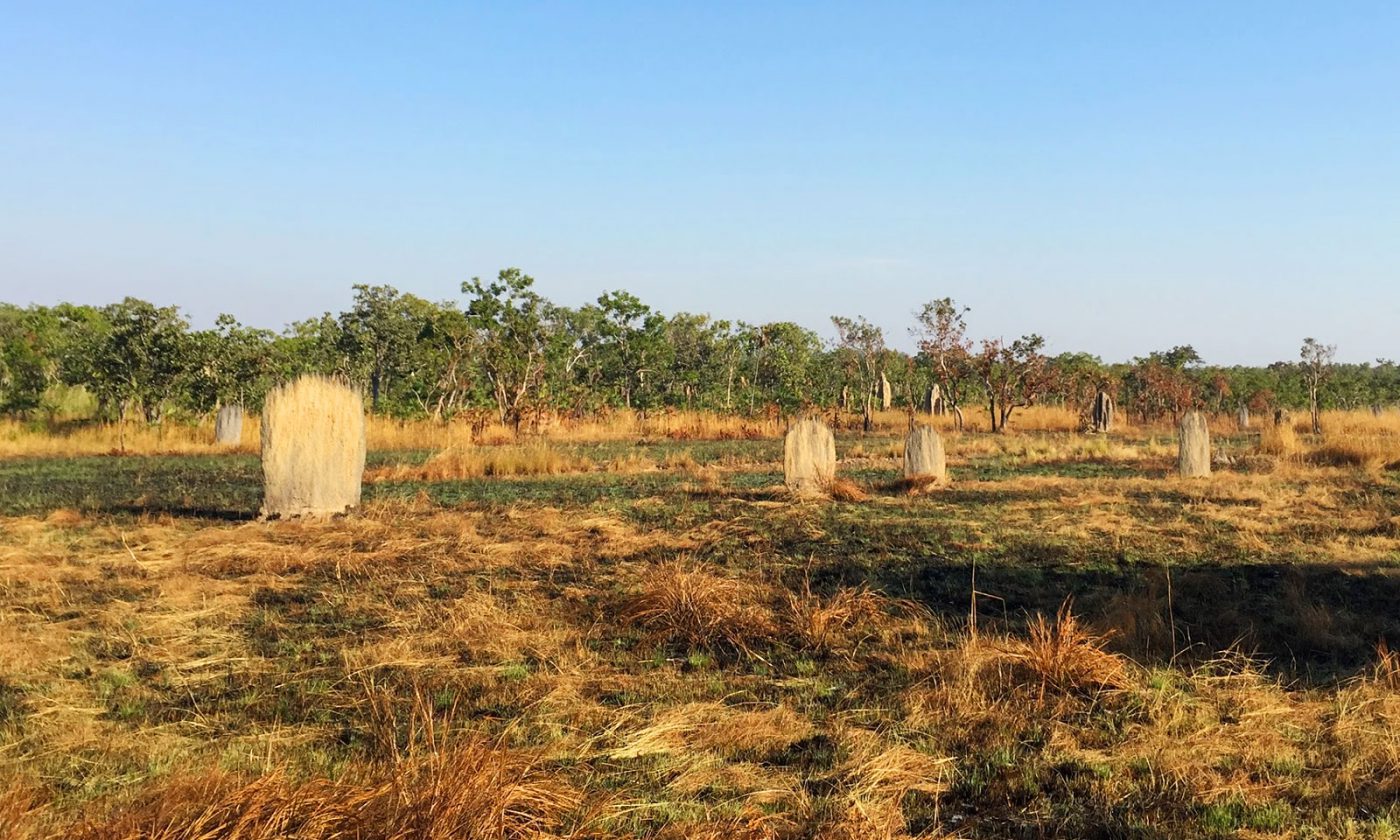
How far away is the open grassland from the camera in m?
3.33

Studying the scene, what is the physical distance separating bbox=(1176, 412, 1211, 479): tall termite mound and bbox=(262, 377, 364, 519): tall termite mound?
13040mm

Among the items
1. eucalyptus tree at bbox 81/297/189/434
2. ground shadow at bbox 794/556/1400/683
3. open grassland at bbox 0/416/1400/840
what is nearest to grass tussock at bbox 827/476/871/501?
open grassland at bbox 0/416/1400/840

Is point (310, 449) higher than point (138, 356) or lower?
lower

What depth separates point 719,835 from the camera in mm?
3039

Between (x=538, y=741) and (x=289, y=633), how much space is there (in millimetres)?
2716

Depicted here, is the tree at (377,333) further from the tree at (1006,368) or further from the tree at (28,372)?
the tree at (1006,368)

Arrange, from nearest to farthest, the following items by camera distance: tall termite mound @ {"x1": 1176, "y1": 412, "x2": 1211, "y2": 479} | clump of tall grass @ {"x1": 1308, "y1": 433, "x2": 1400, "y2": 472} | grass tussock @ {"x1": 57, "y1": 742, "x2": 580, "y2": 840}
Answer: grass tussock @ {"x1": 57, "y1": 742, "x2": 580, "y2": 840} < tall termite mound @ {"x1": 1176, "y1": 412, "x2": 1211, "y2": 479} < clump of tall grass @ {"x1": 1308, "y1": 433, "x2": 1400, "y2": 472}

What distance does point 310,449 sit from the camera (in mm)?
10555

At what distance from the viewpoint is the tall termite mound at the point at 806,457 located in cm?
1284

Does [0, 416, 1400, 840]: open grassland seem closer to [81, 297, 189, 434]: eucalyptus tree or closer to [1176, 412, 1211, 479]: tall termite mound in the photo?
[1176, 412, 1211, 479]: tall termite mound

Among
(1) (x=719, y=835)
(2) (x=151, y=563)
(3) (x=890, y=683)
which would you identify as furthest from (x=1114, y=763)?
(2) (x=151, y=563)

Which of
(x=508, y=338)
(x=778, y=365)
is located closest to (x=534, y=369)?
(x=508, y=338)

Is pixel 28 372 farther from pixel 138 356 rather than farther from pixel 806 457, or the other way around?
pixel 806 457

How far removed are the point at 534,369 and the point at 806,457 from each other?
14.5 meters
